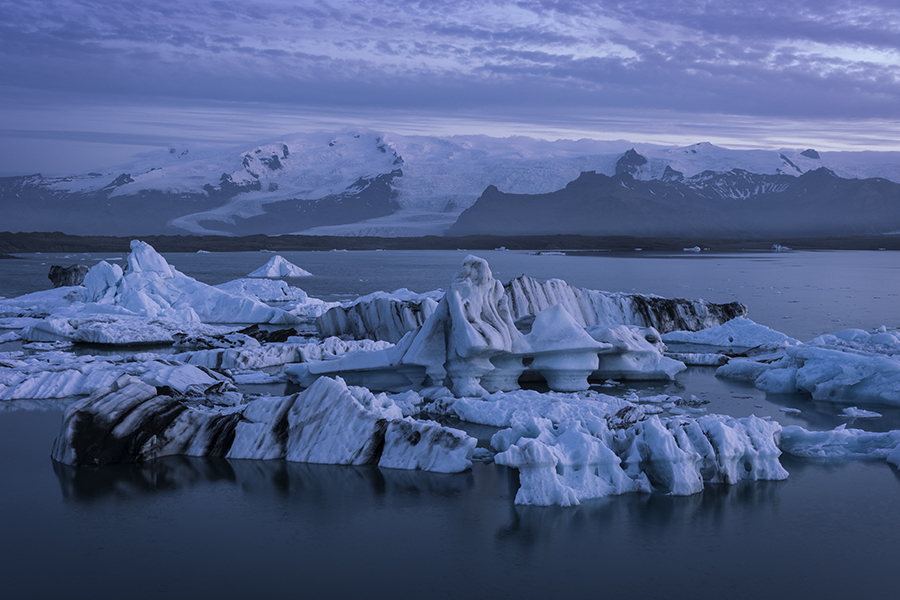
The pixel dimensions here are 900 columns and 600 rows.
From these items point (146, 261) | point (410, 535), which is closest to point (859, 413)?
point (410, 535)

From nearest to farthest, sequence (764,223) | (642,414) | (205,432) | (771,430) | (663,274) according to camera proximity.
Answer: (771,430) → (205,432) → (642,414) → (663,274) → (764,223)

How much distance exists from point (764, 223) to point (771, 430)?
204 m

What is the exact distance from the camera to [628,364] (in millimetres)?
14578

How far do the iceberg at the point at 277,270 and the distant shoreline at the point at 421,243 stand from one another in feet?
196

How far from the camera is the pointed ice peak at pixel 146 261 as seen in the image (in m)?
27.2

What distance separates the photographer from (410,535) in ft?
23.8

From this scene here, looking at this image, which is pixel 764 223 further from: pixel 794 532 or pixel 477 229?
pixel 794 532

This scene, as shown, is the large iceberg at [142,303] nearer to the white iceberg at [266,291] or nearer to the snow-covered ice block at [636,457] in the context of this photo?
the white iceberg at [266,291]

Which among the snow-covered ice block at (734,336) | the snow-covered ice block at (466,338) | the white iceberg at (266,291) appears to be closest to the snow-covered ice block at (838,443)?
→ the snow-covered ice block at (466,338)

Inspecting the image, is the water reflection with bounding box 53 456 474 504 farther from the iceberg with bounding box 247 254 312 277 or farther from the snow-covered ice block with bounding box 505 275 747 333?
the iceberg with bounding box 247 254 312 277

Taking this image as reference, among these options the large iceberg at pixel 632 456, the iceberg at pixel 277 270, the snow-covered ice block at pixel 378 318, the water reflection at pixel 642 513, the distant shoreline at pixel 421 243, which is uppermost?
the large iceberg at pixel 632 456

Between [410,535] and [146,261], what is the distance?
75.0 feet

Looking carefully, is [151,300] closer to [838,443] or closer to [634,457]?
[634,457]

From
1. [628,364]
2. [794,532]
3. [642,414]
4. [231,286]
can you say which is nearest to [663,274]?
[231,286]
